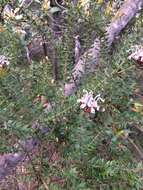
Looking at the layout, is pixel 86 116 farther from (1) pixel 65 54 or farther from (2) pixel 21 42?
(2) pixel 21 42

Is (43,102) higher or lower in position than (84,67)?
lower

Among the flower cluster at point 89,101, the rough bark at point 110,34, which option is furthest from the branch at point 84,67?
the flower cluster at point 89,101

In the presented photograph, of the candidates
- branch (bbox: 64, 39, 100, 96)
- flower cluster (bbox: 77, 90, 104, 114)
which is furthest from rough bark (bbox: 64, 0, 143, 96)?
flower cluster (bbox: 77, 90, 104, 114)

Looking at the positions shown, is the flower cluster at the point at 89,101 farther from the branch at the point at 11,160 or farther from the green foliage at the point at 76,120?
the branch at the point at 11,160

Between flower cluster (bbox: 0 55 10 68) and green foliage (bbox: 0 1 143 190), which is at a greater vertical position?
flower cluster (bbox: 0 55 10 68)

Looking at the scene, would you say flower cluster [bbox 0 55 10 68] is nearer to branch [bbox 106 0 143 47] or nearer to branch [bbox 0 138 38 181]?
branch [bbox 0 138 38 181]

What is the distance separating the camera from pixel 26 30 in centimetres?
192

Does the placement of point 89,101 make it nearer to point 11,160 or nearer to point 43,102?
point 43,102

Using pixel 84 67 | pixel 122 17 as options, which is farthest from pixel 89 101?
pixel 122 17

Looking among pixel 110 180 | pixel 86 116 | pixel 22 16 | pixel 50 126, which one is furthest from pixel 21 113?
pixel 22 16

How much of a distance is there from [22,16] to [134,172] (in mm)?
900

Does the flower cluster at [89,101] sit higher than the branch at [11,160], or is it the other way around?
the flower cluster at [89,101]

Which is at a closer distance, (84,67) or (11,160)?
(84,67)

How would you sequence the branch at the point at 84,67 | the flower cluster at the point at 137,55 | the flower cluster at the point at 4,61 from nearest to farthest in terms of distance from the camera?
the flower cluster at the point at 137,55
the flower cluster at the point at 4,61
the branch at the point at 84,67
